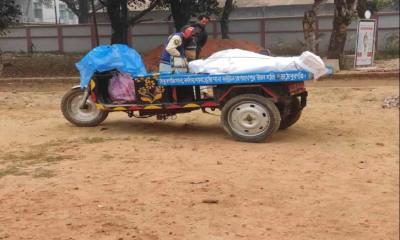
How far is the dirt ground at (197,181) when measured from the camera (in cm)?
432

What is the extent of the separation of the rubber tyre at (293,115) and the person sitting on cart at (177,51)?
166 cm

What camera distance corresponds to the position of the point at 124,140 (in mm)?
7996

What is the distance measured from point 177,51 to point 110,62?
1.08m

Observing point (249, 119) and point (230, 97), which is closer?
point (249, 119)

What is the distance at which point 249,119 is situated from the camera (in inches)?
305

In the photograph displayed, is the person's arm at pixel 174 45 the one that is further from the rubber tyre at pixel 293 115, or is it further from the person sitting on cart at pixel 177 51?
the rubber tyre at pixel 293 115

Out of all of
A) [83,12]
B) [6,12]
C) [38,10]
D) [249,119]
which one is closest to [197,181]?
[249,119]

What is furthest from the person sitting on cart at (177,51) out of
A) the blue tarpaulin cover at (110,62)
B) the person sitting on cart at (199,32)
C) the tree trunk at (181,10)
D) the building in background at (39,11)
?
the building in background at (39,11)

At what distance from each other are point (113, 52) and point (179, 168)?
3.07m

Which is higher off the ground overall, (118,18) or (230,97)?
(118,18)

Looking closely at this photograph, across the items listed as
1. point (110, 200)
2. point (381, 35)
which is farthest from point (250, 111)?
point (381, 35)

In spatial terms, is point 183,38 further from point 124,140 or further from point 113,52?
point 124,140

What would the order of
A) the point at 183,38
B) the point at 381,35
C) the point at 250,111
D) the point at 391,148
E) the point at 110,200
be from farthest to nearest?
the point at 381,35 → the point at 183,38 → the point at 250,111 → the point at 391,148 → the point at 110,200

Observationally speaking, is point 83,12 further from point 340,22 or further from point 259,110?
point 259,110
